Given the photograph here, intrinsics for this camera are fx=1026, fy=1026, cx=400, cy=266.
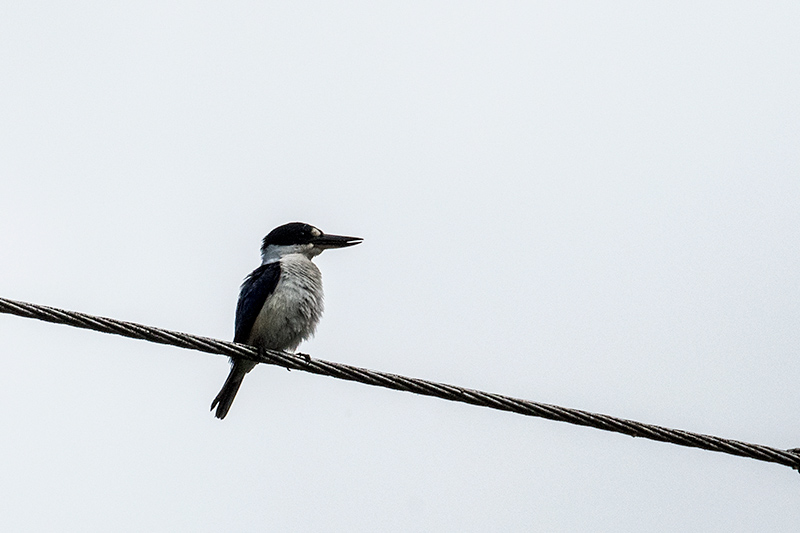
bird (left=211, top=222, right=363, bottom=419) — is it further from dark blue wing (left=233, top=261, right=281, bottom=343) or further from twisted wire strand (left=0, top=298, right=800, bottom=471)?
twisted wire strand (left=0, top=298, right=800, bottom=471)

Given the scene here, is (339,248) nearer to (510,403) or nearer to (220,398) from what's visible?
(220,398)

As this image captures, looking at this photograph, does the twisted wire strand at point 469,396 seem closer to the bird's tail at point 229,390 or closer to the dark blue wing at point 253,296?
the dark blue wing at point 253,296

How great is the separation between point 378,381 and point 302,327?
316 cm

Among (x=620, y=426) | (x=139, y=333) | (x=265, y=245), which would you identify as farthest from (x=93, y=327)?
(x=265, y=245)

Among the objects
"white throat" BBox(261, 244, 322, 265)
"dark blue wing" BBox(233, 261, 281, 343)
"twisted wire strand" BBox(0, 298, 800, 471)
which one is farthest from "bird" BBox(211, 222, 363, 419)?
"twisted wire strand" BBox(0, 298, 800, 471)

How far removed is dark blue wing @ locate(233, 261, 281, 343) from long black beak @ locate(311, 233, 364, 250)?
29.8 inches

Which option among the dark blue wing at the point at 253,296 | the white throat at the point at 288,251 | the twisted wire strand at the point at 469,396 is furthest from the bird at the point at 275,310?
the twisted wire strand at the point at 469,396

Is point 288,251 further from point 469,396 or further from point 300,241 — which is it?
point 469,396

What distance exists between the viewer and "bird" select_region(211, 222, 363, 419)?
7.12 m

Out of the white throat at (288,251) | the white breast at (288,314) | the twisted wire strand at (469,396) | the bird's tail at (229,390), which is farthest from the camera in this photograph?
the white throat at (288,251)

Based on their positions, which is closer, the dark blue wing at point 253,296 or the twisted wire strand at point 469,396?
the twisted wire strand at point 469,396

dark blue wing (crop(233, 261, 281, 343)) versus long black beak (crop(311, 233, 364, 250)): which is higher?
long black beak (crop(311, 233, 364, 250))

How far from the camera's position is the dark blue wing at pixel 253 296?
23.6 feet

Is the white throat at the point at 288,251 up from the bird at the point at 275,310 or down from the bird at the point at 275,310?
up
